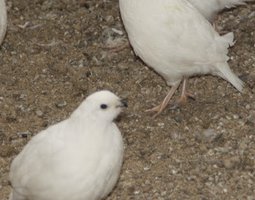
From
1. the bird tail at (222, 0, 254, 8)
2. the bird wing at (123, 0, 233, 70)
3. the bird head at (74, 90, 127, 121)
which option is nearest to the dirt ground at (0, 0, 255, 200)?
the bird tail at (222, 0, 254, 8)

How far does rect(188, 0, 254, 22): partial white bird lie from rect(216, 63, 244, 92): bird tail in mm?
663

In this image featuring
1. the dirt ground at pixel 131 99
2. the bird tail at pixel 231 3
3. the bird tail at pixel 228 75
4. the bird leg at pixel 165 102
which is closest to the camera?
the dirt ground at pixel 131 99

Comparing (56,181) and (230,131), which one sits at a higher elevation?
(56,181)

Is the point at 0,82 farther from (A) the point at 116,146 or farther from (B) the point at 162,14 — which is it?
(A) the point at 116,146

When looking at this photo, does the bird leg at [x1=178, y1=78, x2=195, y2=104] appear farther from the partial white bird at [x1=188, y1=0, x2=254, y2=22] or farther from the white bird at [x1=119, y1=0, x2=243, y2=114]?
the partial white bird at [x1=188, y1=0, x2=254, y2=22]

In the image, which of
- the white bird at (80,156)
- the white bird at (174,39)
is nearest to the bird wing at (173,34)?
the white bird at (174,39)

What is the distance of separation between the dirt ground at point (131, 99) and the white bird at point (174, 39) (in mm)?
382

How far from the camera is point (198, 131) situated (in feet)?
17.8

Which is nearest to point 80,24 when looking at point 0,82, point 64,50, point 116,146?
point 64,50

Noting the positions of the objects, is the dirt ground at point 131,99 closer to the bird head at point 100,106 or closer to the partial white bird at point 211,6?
the partial white bird at point 211,6

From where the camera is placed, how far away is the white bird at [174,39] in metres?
5.19

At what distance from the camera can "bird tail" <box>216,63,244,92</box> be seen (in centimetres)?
554

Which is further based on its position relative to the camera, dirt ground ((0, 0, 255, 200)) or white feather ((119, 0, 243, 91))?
white feather ((119, 0, 243, 91))

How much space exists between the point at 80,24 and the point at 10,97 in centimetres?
126
